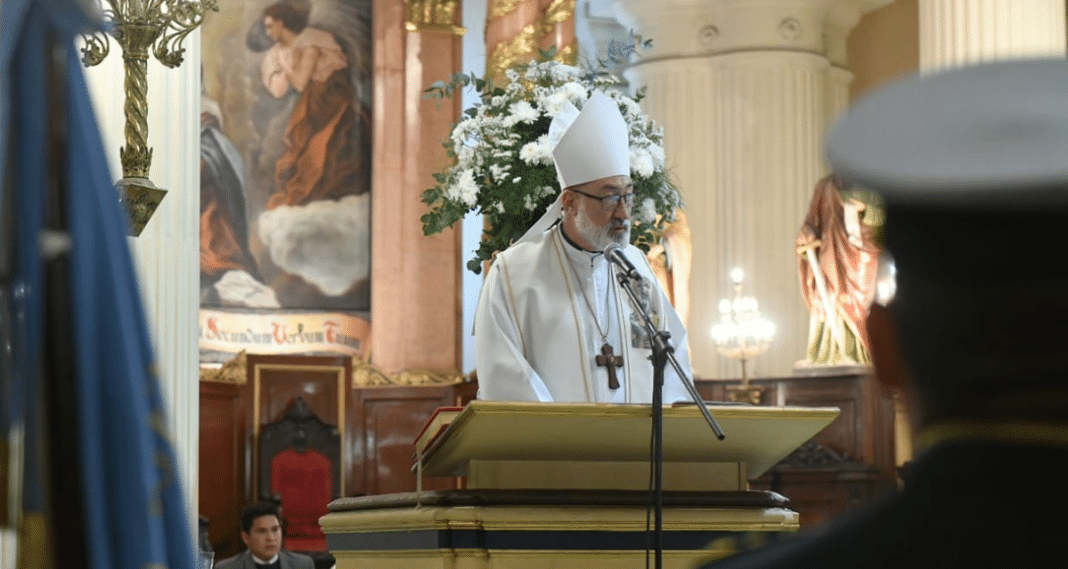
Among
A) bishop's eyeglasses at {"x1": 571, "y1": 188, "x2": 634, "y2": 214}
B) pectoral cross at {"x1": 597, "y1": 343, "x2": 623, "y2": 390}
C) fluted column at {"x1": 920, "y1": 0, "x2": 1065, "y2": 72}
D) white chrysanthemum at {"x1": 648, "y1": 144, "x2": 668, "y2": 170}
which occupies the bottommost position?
pectoral cross at {"x1": 597, "y1": 343, "x2": 623, "y2": 390}

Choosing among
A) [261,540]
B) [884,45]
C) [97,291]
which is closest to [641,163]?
[261,540]

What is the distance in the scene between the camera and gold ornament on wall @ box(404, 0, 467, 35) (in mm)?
15453

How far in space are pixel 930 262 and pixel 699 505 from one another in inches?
117

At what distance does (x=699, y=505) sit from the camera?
390 cm

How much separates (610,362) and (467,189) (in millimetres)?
1273

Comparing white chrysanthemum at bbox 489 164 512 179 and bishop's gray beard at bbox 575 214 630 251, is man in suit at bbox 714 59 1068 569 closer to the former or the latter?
bishop's gray beard at bbox 575 214 630 251

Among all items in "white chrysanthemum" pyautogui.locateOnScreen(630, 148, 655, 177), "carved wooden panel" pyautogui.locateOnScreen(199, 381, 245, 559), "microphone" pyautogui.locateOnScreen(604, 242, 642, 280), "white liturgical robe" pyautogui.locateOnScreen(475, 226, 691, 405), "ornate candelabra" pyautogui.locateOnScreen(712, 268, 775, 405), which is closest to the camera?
"microphone" pyautogui.locateOnScreen(604, 242, 642, 280)

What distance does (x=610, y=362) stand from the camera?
4.95 meters

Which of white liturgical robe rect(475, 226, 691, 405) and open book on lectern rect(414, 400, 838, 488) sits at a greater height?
white liturgical robe rect(475, 226, 691, 405)

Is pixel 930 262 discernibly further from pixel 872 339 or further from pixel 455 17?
pixel 455 17

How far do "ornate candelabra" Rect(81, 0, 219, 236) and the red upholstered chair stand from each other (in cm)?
904

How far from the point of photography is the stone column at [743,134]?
15195mm

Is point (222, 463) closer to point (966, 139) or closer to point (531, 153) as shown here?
point (531, 153)

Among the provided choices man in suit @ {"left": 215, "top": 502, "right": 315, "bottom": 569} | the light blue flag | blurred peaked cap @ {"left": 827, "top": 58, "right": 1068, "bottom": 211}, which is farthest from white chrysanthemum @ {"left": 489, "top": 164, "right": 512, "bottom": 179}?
blurred peaked cap @ {"left": 827, "top": 58, "right": 1068, "bottom": 211}
